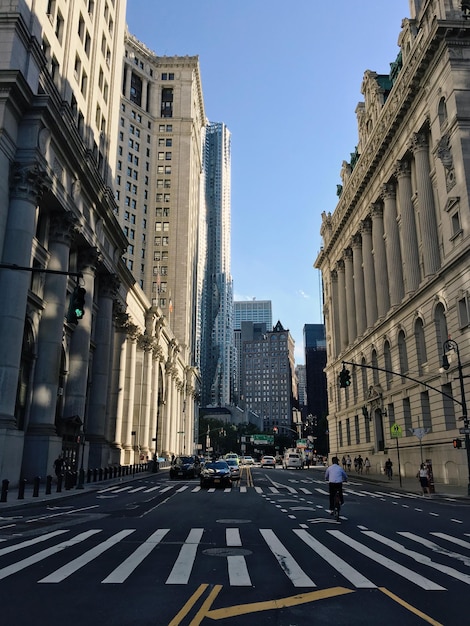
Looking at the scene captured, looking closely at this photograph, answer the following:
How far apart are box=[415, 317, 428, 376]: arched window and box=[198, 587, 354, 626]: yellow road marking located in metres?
38.7

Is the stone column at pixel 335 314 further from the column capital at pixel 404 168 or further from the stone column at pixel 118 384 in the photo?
the stone column at pixel 118 384

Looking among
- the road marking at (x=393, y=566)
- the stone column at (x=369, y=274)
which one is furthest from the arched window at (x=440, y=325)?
the road marking at (x=393, y=566)

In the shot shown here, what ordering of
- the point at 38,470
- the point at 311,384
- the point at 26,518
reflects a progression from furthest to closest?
the point at 311,384 → the point at 38,470 → the point at 26,518

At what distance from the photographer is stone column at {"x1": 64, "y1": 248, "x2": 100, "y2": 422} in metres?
38.1

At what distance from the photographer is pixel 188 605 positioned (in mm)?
6871

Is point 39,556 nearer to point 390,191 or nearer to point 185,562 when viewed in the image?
point 185,562

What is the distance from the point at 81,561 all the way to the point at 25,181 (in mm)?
25023

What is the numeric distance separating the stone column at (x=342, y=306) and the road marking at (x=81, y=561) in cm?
6432

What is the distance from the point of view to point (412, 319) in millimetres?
45375

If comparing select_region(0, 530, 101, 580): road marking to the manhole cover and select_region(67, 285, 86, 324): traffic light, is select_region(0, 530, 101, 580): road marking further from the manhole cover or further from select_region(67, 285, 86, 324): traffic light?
select_region(67, 285, 86, 324): traffic light

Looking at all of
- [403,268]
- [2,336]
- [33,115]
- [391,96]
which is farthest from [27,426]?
[391,96]

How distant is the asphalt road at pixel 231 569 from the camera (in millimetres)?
6594

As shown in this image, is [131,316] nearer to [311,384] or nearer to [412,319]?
[412,319]

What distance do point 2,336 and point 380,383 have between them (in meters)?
39.8
